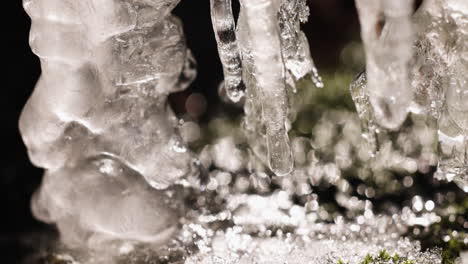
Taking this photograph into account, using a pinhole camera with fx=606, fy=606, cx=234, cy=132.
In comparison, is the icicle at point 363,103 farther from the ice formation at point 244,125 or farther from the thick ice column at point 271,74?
the thick ice column at point 271,74

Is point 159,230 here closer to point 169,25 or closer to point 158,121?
point 158,121

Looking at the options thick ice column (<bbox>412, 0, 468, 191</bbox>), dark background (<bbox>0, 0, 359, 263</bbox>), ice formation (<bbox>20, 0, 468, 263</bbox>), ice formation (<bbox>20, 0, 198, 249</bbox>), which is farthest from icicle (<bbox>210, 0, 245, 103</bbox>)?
dark background (<bbox>0, 0, 359, 263</bbox>)

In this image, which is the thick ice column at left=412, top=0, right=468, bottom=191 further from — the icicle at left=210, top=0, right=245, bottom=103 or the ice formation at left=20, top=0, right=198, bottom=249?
the ice formation at left=20, top=0, right=198, bottom=249

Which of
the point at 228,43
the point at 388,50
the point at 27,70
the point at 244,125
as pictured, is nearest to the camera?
the point at 388,50

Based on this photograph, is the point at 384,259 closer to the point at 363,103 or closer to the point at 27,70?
the point at 363,103

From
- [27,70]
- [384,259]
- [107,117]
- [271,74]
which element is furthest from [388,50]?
[27,70]
